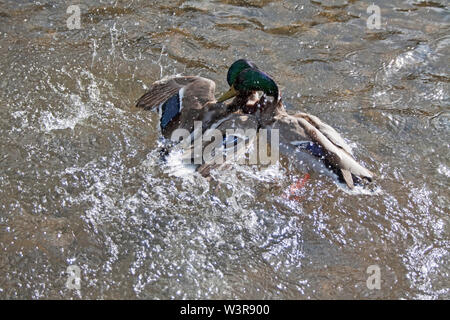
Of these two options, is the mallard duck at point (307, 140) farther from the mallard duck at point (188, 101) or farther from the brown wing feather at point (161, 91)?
the brown wing feather at point (161, 91)

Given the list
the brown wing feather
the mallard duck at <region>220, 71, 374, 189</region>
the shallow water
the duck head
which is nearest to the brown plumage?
the mallard duck at <region>220, 71, 374, 189</region>

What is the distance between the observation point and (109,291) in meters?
3.73

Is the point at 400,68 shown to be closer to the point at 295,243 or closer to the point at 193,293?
the point at 295,243

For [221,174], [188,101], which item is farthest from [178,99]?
[221,174]

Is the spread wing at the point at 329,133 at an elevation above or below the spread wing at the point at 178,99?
below

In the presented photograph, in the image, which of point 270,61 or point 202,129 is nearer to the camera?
point 202,129

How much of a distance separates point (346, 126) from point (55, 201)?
2715mm

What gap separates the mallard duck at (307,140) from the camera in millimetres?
4398

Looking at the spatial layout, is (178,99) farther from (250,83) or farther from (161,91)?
(250,83)

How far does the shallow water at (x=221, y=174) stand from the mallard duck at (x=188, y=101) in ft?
0.54

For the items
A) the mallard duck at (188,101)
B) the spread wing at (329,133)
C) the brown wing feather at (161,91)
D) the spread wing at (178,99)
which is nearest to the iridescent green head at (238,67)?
the mallard duck at (188,101)

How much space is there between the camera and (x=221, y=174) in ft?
15.1

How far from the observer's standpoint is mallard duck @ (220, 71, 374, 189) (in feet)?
14.4

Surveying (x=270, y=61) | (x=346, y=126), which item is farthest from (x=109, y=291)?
(x=270, y=61)
